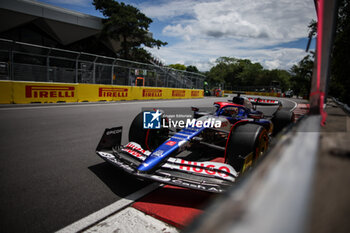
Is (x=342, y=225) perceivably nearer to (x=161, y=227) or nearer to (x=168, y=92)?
(x=161, y=227)

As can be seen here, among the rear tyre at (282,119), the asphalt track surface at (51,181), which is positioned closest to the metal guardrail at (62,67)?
the asphalt track surface at (51,181)

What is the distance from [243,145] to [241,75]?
2918 inches

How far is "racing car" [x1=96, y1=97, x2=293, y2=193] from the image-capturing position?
2.34 meters

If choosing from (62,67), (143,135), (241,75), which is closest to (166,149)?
(143,135)

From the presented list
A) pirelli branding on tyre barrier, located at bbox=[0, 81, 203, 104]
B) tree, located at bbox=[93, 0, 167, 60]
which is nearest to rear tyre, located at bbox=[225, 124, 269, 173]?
pirelli branding on tyre barrier, located at bbox=[0, 81, 203, 104]

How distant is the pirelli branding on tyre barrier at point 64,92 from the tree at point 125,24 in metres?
11.7

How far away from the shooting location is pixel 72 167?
302cm

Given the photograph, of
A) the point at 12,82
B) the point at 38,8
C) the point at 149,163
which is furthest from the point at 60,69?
the point at 38,8

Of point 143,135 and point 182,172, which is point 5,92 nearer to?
point 143,135

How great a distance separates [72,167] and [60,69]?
9.56 metres

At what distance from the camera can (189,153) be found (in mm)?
4027

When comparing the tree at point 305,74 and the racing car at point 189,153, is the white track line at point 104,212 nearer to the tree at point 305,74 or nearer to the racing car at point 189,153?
the racing car at point 189,153

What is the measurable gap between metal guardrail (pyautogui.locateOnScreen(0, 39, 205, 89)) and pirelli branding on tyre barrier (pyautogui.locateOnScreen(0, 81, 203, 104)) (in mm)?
554

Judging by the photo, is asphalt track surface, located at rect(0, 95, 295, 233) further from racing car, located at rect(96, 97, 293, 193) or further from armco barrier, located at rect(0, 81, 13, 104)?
armco barrier, located at rect(0, 81, 13, 104)
